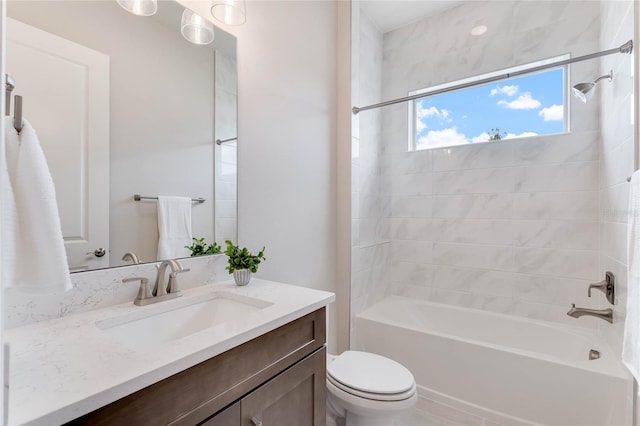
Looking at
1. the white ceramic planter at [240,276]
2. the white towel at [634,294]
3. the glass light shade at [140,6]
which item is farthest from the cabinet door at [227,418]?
the glass light shade at [140,6]

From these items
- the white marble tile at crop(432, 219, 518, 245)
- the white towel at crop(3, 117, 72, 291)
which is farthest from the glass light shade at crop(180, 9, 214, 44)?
the white marble tile at crop(432, 219, 518, 245)

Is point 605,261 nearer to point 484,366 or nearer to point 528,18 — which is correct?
point 484,366

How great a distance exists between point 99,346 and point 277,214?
106 cm

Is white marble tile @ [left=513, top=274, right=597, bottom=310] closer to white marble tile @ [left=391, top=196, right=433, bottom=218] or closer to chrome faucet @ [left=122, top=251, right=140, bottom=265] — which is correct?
white marble tile @ [left=391, top=196, right=433, bottom=218]

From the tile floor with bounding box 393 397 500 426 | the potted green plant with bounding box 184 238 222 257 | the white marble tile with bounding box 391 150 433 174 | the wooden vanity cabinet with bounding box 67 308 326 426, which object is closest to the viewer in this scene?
the wooden vanity cabinet with bounding box 67 308 326 426

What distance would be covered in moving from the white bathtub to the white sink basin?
4.45 feet

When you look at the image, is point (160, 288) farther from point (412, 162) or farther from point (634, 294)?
point (412, 162)

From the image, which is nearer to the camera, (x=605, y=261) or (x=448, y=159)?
(x=605, y=261)

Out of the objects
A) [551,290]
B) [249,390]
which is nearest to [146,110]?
[249,390]

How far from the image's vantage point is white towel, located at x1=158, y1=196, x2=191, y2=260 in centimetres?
117

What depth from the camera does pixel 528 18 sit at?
2201 mm

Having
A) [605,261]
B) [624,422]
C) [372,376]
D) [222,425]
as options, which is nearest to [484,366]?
[624,422]

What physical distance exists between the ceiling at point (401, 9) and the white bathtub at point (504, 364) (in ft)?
8.25

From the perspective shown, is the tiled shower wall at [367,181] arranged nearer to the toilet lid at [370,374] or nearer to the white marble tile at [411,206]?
the white marble tile at [411,206]
